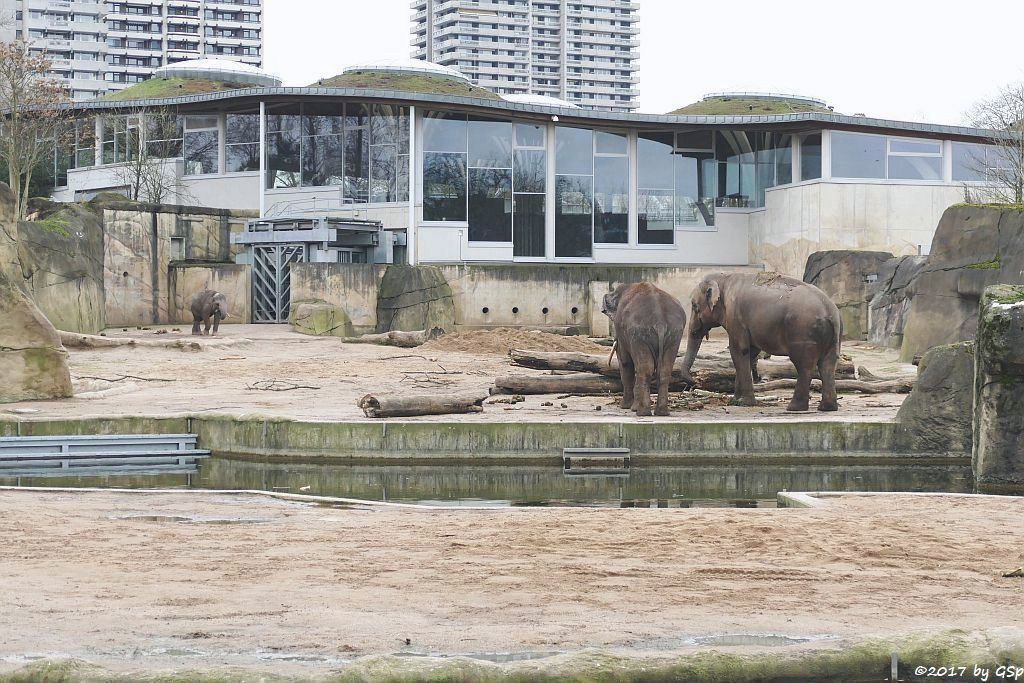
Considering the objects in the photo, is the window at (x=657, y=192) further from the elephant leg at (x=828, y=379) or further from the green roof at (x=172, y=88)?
the elephant leg at (x=828, y=379)

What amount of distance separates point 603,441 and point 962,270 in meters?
11.6

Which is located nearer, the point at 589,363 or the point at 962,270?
the point at 589,363

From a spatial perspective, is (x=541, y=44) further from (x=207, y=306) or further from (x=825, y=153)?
(x=207, y=306)

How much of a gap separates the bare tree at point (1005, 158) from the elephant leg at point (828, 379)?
65.1 ft

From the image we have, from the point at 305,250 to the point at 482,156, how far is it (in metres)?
6.62

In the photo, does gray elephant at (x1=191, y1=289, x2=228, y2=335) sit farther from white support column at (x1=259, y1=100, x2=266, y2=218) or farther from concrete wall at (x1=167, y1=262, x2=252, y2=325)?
white support column at (x1=259, y1=100, x2=266, y2=218)

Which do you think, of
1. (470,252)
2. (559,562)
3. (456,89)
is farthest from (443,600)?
(456,89)

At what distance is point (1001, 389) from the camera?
12.4 metres

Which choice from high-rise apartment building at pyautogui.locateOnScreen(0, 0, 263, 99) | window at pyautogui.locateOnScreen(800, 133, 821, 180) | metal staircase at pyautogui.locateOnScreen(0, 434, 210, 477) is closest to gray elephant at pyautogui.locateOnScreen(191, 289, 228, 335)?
metal staircase at pyautogui.locateOnScreen(0, 434, 210, 477)

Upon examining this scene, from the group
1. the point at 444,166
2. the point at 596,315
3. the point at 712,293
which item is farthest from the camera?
the point at 444,166

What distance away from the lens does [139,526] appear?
9562mm

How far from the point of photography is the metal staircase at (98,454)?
14570mm

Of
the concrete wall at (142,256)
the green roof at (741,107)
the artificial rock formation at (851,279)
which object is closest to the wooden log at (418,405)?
the artificial rock formation at (851,279)

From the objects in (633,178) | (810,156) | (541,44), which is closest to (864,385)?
(810,156)
